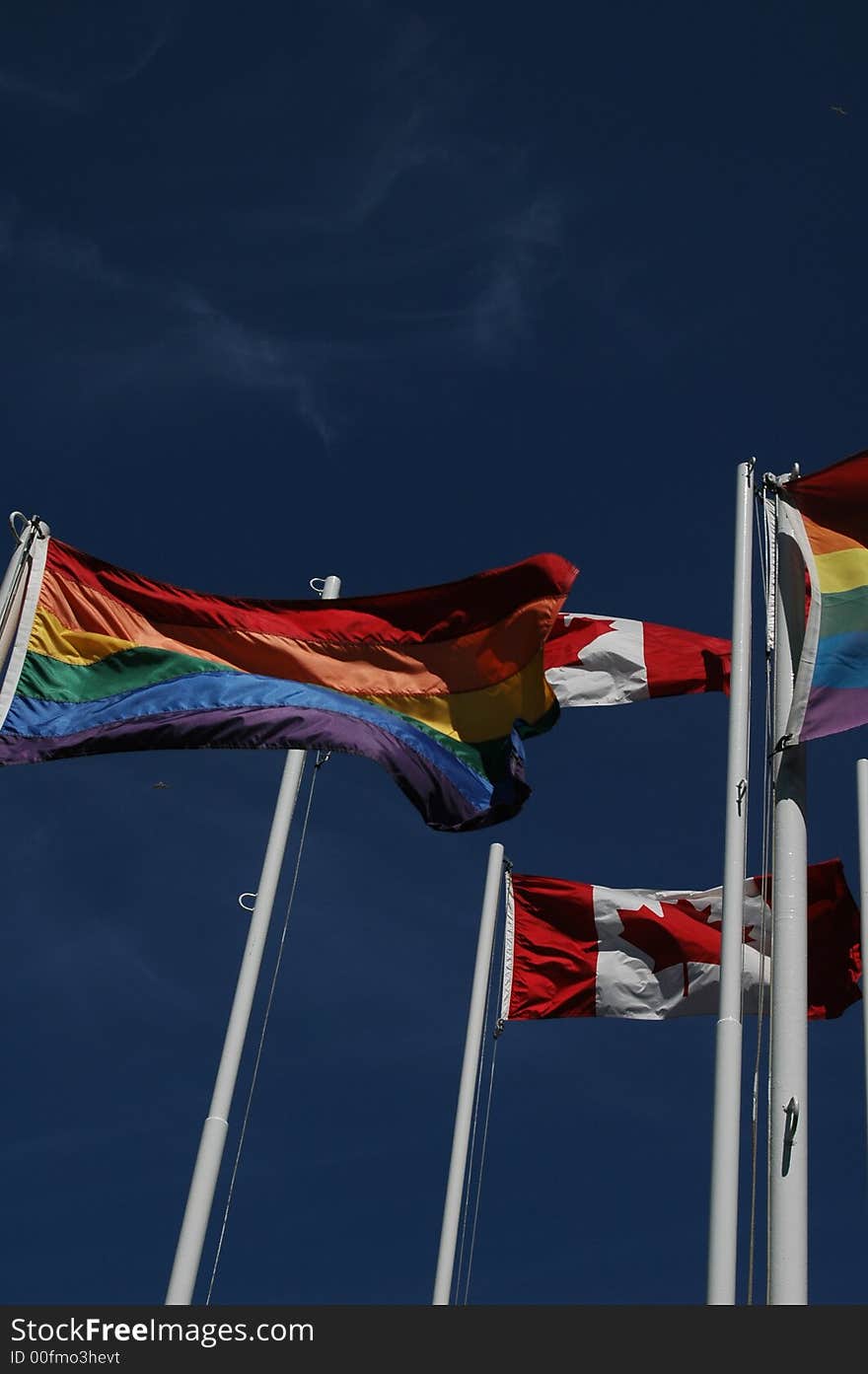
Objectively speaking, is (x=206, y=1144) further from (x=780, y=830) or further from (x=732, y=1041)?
(x=780, y=830)

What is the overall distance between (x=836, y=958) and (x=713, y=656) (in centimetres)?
419

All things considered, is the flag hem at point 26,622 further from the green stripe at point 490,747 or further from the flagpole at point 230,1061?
the green stripe at point 490,747

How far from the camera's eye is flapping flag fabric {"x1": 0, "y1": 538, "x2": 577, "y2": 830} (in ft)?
46.2

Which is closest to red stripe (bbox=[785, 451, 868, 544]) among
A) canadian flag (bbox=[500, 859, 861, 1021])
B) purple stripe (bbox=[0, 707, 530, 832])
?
purple stripe (bbox=[0, 707, 530, 832])

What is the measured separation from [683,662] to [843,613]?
659cm

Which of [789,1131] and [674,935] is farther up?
[674,935]

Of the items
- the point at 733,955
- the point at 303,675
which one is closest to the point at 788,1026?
the point at 733,955

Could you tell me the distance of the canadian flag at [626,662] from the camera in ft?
64.7

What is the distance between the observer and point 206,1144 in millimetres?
13156

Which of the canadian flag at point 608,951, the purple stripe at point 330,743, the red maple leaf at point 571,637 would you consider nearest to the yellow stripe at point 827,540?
the purple stripe at point 330,743

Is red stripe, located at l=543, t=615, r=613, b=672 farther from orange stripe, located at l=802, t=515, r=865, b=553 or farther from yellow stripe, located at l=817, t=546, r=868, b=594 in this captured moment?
yellow stripe, located at l=817, t=546, r=868, b=594

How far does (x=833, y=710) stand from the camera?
1278 centimetres

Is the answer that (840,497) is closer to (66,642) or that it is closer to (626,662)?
(626,662)

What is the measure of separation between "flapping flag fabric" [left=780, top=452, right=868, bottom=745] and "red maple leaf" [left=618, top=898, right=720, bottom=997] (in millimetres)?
8321
